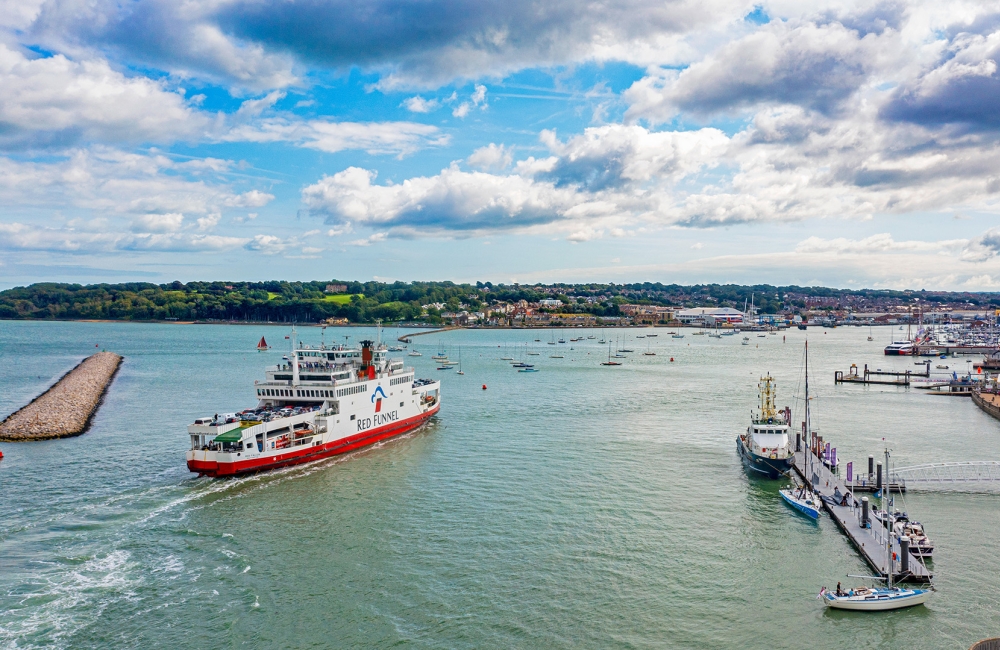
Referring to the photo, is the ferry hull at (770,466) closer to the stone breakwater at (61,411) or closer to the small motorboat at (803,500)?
the small motorboat at (803,500)

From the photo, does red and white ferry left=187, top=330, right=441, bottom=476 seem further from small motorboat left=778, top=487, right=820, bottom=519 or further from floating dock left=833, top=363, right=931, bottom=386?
floating dock left=833, top=363, right=931, bottom=386

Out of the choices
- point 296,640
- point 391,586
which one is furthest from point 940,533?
point 296,640

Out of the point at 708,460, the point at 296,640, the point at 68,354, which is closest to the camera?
the point at 296,640

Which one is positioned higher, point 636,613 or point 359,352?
point 359,352

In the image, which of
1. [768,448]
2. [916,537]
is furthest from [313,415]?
[916,537]

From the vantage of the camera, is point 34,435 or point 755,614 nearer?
point 755,614

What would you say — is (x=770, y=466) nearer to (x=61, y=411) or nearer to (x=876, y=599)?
(x=876, y=599)

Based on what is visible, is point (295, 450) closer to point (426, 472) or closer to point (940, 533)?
point (426, 472)
